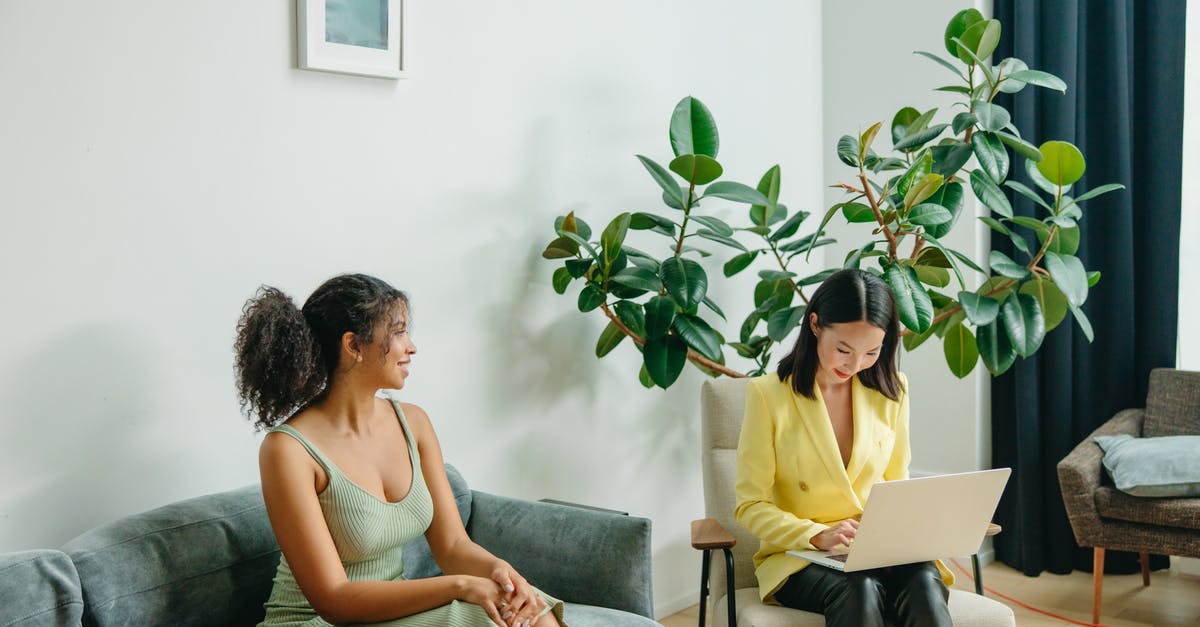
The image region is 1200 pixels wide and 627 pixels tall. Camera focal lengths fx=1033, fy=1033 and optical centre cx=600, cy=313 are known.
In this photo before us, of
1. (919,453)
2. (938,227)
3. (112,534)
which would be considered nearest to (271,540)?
(112,534)

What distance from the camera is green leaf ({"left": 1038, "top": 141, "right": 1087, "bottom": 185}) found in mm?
3168

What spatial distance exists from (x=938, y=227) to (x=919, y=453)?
1.46 m

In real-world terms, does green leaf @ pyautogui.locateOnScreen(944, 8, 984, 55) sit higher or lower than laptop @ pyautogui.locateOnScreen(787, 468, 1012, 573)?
higher

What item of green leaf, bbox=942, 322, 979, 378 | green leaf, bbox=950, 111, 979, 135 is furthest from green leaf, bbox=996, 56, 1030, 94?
green leaf, bbox=942, 322, 979, 378

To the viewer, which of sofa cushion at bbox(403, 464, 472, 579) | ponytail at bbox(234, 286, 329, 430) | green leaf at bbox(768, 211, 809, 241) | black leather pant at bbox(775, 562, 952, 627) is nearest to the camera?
ponytail at bbox(234, 286, 329, 430)

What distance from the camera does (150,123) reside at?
7.06ft

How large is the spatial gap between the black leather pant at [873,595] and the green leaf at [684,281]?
88 cm

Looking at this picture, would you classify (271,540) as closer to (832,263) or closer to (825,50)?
(832,263)

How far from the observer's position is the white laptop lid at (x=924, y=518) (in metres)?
1.99

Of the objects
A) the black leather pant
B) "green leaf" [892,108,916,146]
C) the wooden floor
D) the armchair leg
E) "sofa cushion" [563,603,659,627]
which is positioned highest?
"green leaf" [892,108,916,146]

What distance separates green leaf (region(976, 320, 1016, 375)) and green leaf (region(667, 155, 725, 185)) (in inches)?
40.8

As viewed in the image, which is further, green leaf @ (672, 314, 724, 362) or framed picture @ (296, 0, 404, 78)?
green leaf @ (672, 314, 724, 362)

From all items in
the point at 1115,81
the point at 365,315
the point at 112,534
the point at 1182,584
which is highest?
the point at 1115,81

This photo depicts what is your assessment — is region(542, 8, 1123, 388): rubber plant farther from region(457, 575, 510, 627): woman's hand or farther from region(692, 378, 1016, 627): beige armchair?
region(457, 575, 510, 627): woman's hand
